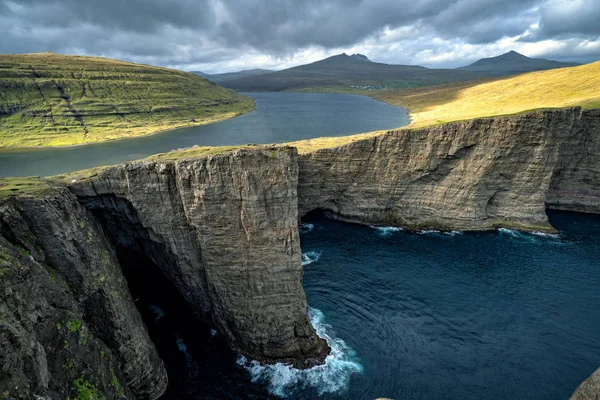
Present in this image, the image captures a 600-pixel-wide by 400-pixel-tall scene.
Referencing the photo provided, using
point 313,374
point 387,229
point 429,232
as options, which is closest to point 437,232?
point 429,232

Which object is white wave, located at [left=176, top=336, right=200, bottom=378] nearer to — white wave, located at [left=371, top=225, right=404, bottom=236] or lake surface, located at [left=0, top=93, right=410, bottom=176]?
white wave, located at [left=371, top=225, right=404, bottom=236]

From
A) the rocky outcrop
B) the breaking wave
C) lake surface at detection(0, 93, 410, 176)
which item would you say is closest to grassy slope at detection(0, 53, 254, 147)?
lake surface at detection(0, 93, 410, 176)

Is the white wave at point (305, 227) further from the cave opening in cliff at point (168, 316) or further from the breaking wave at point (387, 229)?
the cave opening in cliff at point (168, 316)

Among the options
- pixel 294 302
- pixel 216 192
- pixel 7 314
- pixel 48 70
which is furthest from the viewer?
pixel 48 70

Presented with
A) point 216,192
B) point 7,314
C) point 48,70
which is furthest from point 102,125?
point 7,314

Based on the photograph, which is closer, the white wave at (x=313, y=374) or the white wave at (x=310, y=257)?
the white wave at (x=313, y=374)

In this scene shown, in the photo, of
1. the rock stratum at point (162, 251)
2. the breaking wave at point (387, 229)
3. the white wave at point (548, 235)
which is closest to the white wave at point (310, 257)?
the breaking wave at point (387, 229)

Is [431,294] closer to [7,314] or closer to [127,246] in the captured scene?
[127,246]
